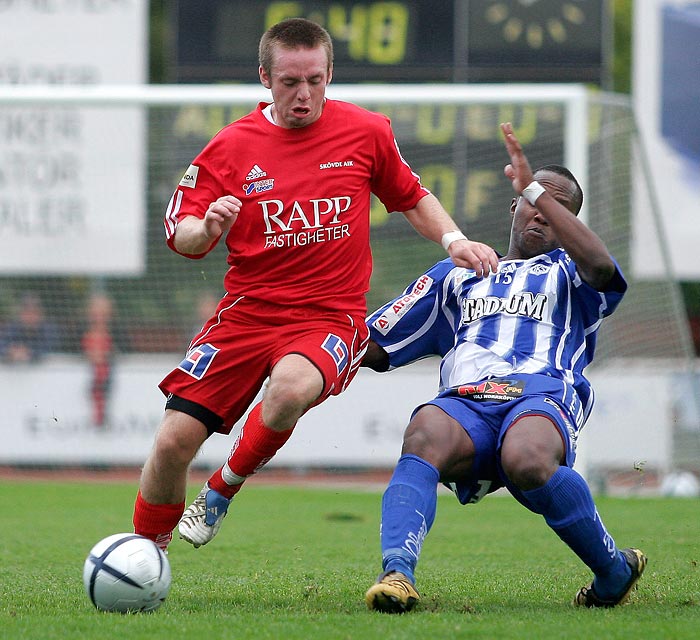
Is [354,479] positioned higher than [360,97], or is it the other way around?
[360,97]

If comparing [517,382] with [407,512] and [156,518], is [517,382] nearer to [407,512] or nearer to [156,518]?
[407,512]

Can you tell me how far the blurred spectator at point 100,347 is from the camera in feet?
43.1

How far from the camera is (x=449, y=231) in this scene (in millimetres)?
5164

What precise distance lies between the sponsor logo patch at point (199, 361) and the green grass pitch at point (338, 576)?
0.90 metres

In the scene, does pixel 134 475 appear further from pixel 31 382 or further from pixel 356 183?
pixel 356 183

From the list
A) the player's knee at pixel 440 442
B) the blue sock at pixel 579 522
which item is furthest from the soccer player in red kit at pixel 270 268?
the blue sock at pixel 579 522

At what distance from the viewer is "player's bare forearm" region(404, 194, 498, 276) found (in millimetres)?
4738

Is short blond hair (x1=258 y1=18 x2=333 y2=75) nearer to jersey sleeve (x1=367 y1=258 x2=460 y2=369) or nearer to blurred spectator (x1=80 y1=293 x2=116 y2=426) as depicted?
jersey sleeve (x1=367 y1=258 x2=460 y2=369)

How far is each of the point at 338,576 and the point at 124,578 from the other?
1.53 meters

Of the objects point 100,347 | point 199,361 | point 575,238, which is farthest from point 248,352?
point 100,347

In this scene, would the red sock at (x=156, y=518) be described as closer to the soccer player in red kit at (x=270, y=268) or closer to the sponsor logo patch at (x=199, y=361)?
the soccer player in red kit at (x=270, y=268)

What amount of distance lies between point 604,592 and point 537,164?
7726 millimetres

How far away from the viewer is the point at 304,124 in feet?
16.7

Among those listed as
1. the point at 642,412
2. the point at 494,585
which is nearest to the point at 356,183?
the point at 494,585
